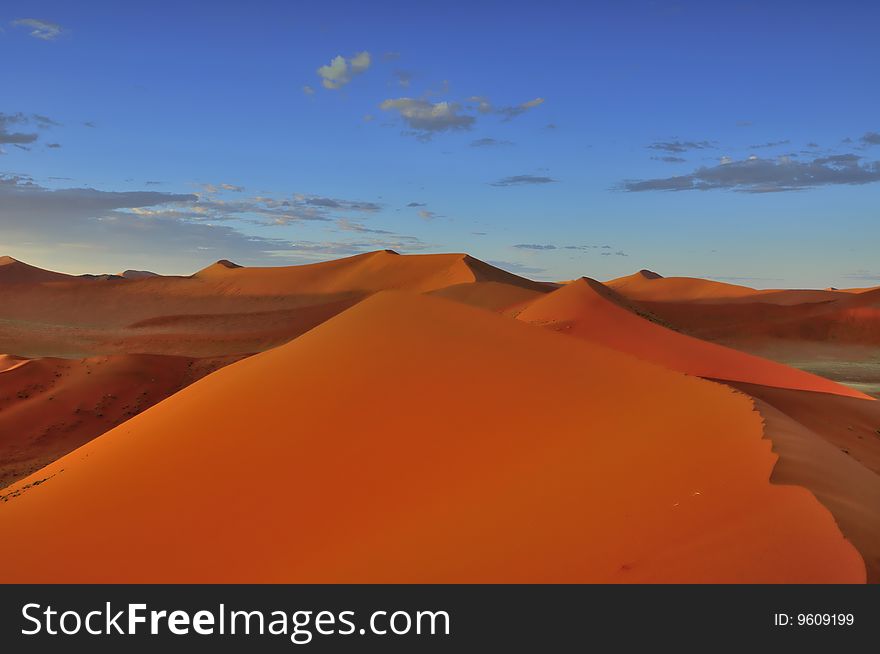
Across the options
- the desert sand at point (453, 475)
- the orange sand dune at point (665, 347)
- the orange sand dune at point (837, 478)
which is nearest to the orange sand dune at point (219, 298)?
the orange sand dune at point (665, 347)

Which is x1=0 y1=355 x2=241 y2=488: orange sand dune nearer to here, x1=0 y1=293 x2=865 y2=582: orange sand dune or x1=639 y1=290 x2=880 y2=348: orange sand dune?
x1=0 y1=293 x2=865 y2=582: orange sand dune

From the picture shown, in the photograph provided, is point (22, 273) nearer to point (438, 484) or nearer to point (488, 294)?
point (488, 294)

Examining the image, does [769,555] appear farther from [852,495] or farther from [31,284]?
[31,284]

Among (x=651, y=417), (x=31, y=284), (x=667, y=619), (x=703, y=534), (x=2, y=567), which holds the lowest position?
(x=2, y=567)

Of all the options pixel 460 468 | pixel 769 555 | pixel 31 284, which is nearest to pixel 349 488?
pixel 460 468

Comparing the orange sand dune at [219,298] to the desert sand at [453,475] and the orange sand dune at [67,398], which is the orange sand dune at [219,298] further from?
the desert sand at [453,475]

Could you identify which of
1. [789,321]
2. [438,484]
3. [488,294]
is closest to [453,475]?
[438,484]

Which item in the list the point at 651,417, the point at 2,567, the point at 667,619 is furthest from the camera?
the point at 651,417
